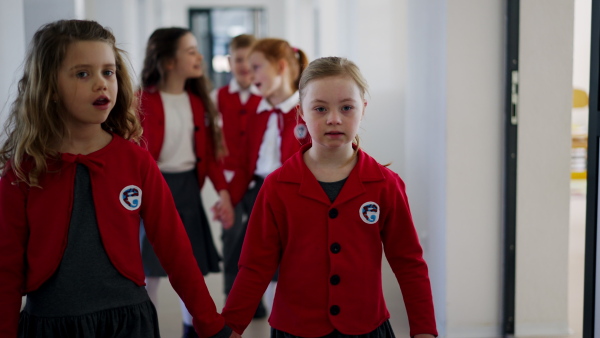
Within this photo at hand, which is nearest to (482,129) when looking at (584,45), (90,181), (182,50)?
(182,50)

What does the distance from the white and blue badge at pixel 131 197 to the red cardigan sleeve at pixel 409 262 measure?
0.60 meters

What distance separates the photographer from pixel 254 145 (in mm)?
2836

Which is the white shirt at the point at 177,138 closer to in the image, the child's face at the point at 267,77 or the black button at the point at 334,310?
the child's face at the point at 267,77

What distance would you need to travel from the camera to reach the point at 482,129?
2746mm

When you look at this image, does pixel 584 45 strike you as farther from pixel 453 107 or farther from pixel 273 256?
pixel 273 256

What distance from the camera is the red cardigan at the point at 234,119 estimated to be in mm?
2975

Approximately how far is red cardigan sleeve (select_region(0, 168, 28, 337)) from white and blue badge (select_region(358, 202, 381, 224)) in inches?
30.5

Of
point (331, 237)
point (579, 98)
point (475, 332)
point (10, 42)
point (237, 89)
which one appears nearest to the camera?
point (331, 237)

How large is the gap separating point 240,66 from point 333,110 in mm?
2377

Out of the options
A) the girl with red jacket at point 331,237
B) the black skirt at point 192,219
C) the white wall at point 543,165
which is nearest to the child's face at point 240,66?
the black skirt at point 192,219

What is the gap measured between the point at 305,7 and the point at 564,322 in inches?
255

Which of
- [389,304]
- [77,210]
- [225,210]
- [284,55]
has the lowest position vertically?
[389,304]

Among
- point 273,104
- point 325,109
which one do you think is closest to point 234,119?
point 273,104

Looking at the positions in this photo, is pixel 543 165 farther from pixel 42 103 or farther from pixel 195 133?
pixel 42 103
